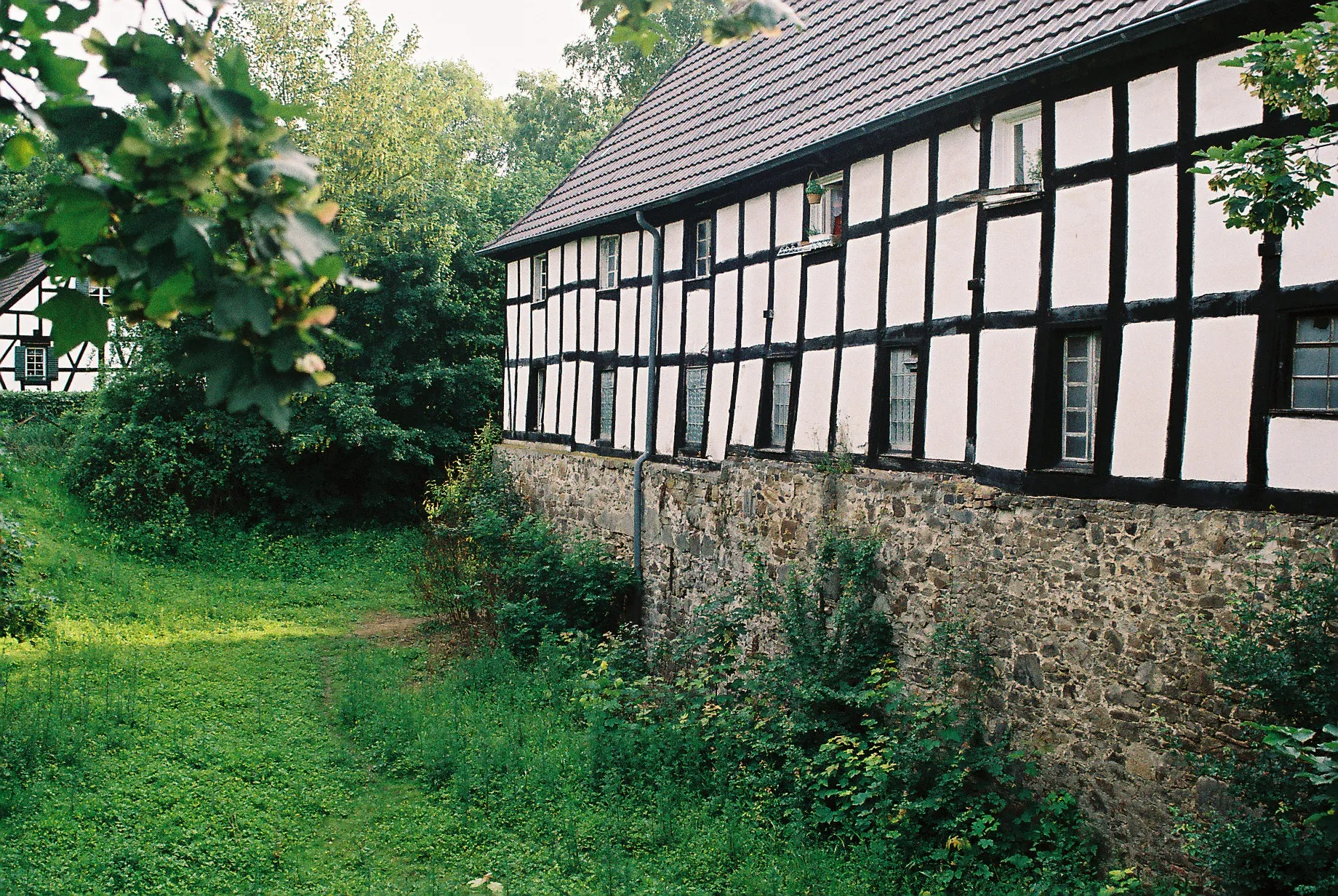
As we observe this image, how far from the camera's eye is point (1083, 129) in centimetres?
763

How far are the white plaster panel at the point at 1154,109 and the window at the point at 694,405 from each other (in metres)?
6.46

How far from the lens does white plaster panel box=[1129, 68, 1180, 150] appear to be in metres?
6.98

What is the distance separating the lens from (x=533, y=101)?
40.4 meters

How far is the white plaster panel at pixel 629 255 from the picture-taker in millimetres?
14733

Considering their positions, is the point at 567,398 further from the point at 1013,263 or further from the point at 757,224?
the point at 1013,263

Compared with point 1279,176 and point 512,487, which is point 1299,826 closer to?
point 1279,176

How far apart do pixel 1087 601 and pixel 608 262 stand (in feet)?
33.1

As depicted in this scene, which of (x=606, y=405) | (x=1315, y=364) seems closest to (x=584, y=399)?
(x=606, y=405)

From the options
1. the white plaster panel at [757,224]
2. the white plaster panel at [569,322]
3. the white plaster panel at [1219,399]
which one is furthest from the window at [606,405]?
the white plaster panel at [1219,399]

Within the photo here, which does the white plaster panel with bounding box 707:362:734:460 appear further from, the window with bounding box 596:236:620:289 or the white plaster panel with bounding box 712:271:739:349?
the window with bounding box 596:236:620:289

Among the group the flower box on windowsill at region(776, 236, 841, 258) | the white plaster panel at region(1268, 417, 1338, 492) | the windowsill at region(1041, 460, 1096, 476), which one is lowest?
the windowsill at region(1041, 460, 1096, 476)

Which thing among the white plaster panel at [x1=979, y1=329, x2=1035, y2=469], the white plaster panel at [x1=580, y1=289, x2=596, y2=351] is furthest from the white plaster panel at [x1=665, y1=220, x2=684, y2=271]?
the white plaster panel at [x1=979, y1=329, x2=1035, y2=469]

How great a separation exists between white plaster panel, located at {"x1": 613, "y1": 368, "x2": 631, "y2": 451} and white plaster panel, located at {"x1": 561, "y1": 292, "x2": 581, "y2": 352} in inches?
76.0

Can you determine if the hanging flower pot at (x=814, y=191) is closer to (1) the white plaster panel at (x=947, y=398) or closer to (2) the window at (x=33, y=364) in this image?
(1) the white plaster panel at (x=947, y=398)
